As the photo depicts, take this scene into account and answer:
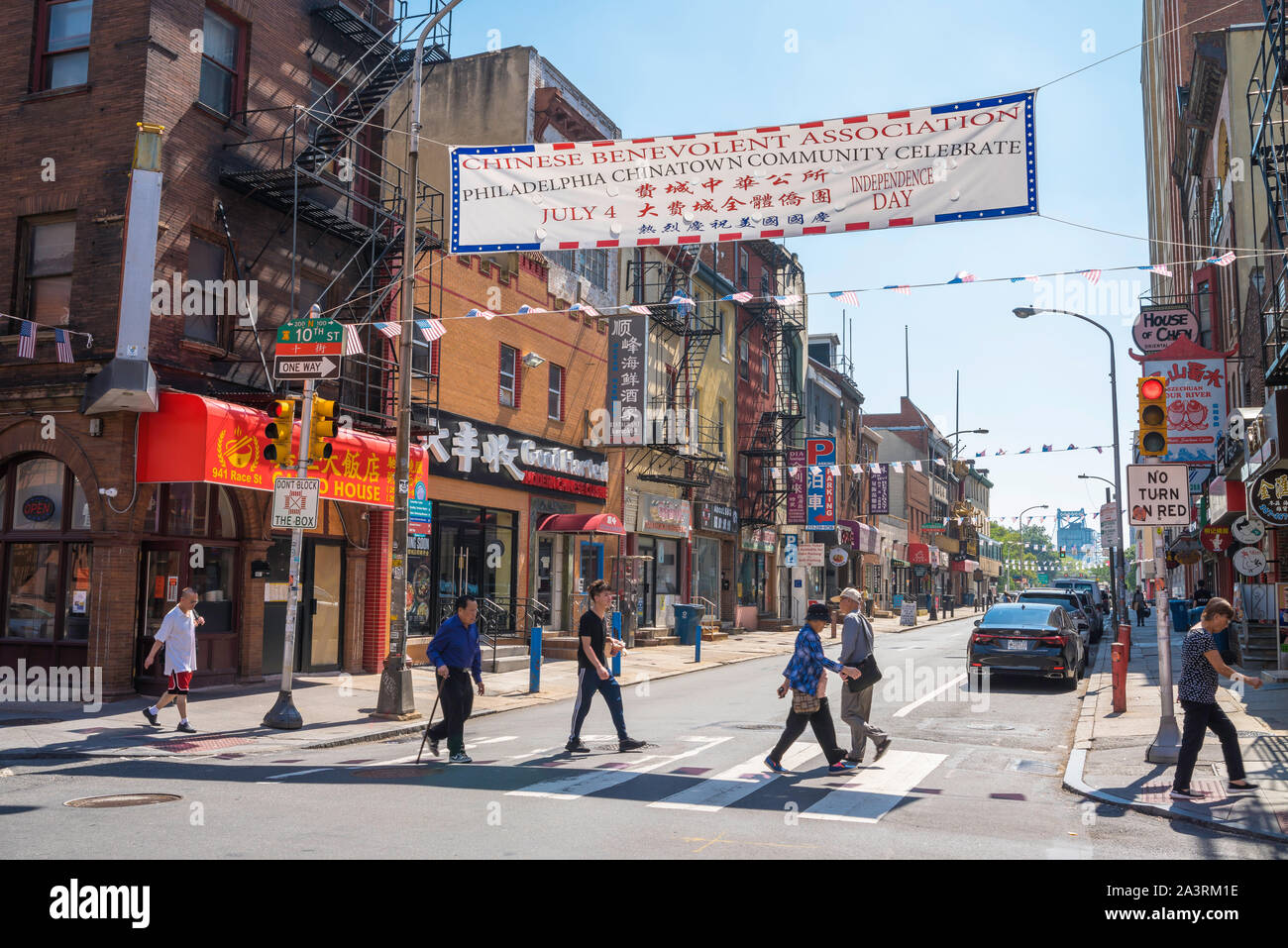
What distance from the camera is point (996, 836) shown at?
26.2ft

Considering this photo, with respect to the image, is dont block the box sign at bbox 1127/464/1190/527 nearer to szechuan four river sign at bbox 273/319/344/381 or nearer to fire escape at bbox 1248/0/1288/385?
fire escape at bbox 1248/0/1288/385

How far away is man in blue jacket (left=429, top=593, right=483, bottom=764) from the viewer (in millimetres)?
11398

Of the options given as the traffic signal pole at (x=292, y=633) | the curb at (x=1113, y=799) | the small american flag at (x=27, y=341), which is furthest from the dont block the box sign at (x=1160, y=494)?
the small american flag at (x=27, y=341)

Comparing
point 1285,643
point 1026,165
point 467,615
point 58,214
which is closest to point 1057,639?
point 1285,643

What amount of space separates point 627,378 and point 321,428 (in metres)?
16.4

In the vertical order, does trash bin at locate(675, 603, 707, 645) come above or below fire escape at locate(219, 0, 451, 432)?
below

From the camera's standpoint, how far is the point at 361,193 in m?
21.6

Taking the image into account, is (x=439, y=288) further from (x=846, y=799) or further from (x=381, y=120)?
(x=846, y=799)

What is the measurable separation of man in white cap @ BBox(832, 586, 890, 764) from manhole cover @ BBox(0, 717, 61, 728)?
9956mm

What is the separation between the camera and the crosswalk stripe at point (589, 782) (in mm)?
9312

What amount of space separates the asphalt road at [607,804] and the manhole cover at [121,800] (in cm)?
14

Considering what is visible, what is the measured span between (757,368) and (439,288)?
23054 millimetres

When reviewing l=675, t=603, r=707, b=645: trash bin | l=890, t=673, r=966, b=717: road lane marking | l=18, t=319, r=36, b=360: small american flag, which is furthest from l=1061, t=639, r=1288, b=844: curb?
l=675, t=603, r=707, b=645: trash bin

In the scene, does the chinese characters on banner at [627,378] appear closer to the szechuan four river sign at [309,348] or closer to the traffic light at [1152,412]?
the szechuan four river sign at [309,348]
